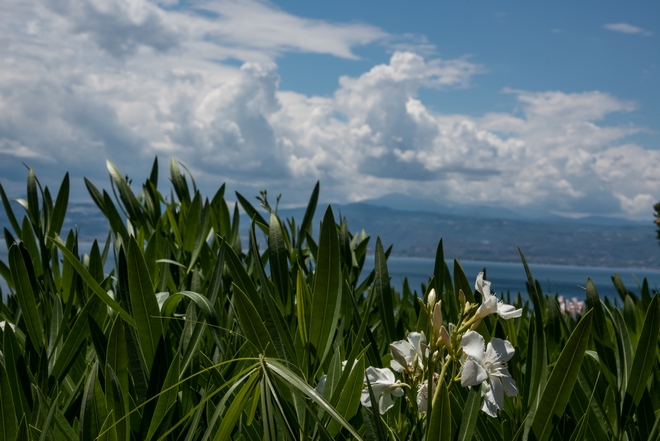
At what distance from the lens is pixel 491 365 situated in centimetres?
62

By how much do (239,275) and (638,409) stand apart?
62cm

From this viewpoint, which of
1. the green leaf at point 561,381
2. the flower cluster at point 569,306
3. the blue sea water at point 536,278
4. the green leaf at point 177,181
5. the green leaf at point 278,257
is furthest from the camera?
the flower cluster at point 569,306

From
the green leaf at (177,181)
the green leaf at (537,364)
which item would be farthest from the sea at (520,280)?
the green leaf at (177,181)

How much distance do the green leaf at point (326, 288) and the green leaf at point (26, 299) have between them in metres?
0.47

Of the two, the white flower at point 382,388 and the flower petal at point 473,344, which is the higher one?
the flower petal at point 473,344

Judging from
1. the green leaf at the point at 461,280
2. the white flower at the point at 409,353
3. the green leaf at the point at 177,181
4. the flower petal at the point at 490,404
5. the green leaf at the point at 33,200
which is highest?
the green leaf at the point at 177,181

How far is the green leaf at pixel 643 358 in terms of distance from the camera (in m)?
0.70

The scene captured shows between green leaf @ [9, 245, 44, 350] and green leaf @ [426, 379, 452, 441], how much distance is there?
0.66 m

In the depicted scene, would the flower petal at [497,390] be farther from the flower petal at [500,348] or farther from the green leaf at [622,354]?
the green leaf at [622,354]

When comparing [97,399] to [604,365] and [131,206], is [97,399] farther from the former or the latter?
[131,206]

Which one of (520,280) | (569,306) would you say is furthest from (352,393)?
(520,280)

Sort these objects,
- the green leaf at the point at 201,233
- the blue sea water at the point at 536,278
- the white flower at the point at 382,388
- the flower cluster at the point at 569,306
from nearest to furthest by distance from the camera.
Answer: the white flower at the point at 382,388 < the green leaf at the point at 201,233 < the blue sea water at the point at 536,278 < the flower cluster at the point at 569,306

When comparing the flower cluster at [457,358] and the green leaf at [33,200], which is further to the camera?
the green leaf at [33,200]

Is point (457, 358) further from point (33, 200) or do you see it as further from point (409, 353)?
point (33, 200)
